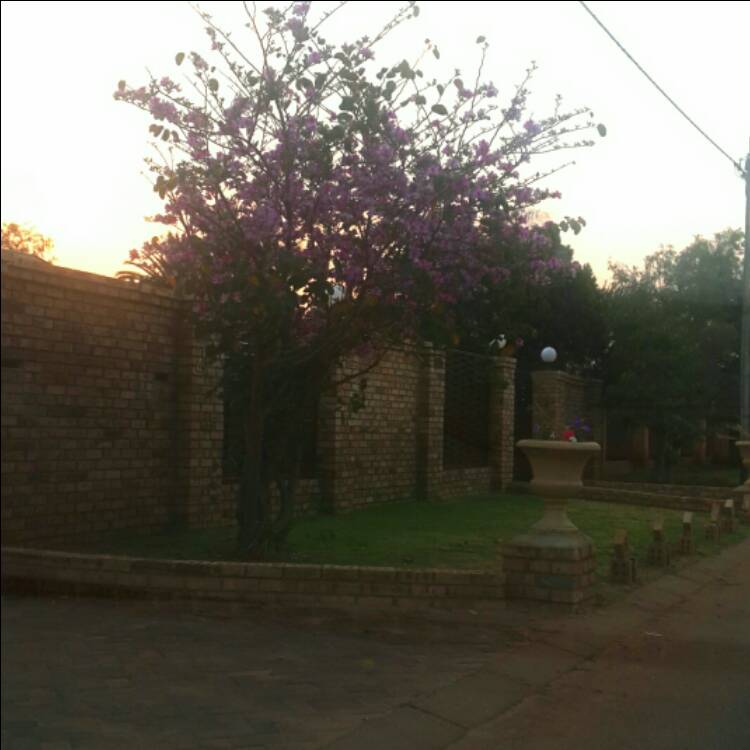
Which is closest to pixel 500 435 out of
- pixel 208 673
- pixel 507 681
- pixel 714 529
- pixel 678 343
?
pixel 714 529

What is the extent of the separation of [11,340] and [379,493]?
11.8 m

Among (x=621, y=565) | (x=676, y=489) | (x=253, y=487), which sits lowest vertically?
(x=676, y=489)

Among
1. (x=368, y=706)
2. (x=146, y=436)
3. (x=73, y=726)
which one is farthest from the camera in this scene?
(x=146, y=436)

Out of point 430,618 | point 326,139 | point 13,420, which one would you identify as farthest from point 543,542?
point 13,420

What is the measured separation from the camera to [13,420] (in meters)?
2.47

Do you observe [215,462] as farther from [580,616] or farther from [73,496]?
[73,496]

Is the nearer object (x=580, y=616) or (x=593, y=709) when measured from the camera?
(x=593, y=709)

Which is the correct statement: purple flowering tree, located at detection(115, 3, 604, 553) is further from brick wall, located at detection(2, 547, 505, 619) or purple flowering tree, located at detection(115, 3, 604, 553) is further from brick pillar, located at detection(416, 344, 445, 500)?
brick pillar, located at detection(416, 344, 445, 500)

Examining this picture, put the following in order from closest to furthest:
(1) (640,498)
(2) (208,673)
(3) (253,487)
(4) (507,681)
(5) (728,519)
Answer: (2) (208,673)
(4) (507,681)
(3) (253,487)
(5) (728,519)
(1) (640,498)

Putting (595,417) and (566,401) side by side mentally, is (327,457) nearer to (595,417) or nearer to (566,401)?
(566,401)

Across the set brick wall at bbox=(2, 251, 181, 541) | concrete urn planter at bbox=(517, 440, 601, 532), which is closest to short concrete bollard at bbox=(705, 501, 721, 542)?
concrete urn planter at bbox=(517, 440, 601, 532)

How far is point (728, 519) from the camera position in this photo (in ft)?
48.4

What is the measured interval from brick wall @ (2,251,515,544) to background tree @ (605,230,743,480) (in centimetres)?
516

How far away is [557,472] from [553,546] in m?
0.70
